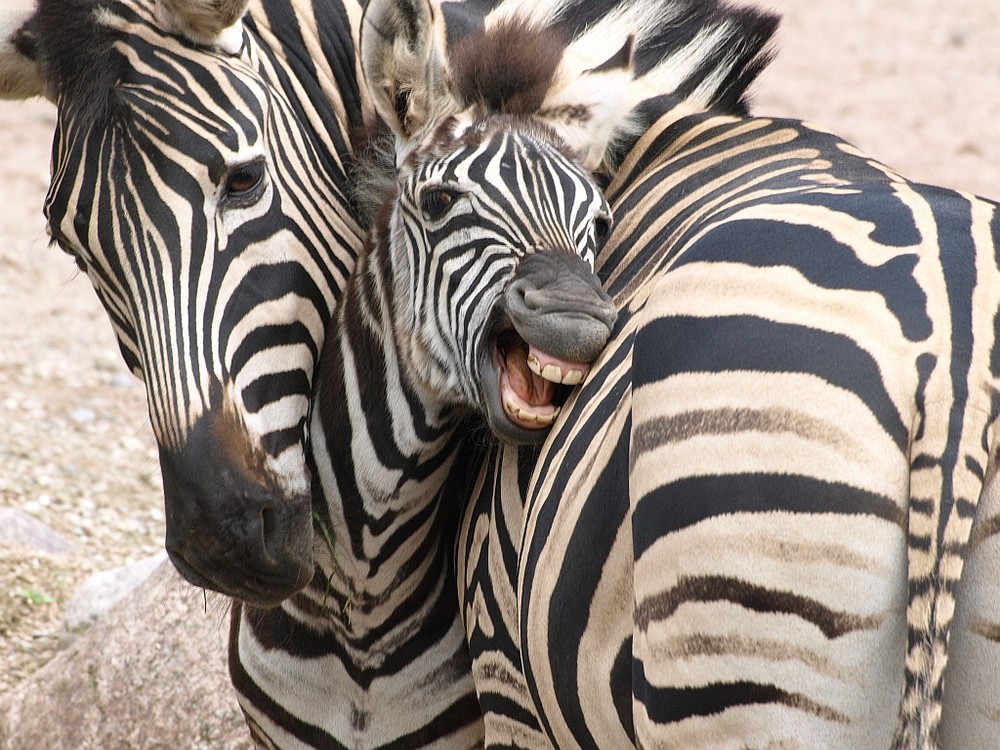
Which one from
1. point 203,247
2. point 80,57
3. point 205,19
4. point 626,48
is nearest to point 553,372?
point 203,247

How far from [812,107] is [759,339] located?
1210cm

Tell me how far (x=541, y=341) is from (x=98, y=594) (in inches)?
152

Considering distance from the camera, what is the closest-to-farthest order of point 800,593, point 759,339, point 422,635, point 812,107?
point 800,593 → point 759,339 → point 422,635 → point 812,107

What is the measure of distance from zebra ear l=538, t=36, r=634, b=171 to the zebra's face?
4.7 inches

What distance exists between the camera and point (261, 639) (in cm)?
348

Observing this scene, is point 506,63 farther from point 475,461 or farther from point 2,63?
point 2,63

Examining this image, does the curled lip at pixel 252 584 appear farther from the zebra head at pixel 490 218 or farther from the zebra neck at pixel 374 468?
the zebra head at pixel 490 218

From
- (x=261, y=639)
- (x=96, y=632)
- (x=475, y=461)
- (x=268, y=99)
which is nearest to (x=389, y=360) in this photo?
(x=475, y=461)

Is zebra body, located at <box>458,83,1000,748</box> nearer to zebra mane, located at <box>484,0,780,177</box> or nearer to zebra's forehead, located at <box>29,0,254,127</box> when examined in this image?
zebra mane, located at <box>484,0,780,177</box>

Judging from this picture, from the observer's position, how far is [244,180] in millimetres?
3016

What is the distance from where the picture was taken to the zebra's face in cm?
254

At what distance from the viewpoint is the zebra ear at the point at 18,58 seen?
10.9 feet

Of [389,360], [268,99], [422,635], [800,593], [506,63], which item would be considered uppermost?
[506,63]

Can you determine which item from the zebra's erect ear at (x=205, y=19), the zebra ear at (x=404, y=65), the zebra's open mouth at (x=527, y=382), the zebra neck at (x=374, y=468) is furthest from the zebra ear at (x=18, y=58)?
the zebra's open mouth at (x=527, y=382)
